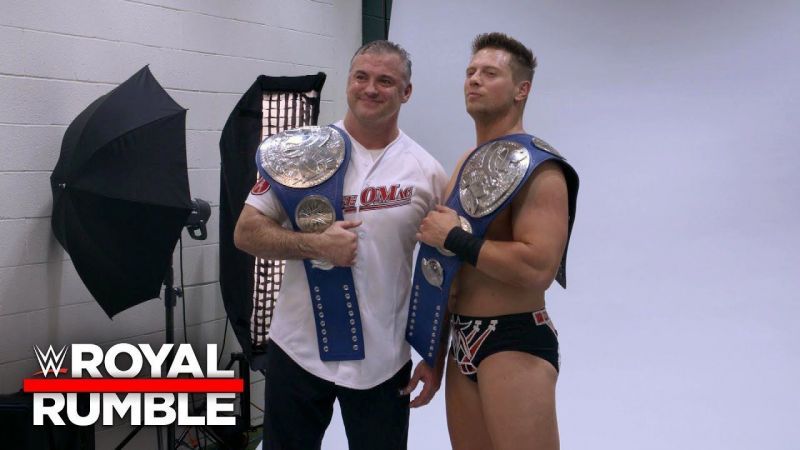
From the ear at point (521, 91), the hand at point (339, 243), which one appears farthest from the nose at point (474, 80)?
the hand at point (339, 243)

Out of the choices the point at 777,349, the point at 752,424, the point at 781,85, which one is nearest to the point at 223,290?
the point at 752,424

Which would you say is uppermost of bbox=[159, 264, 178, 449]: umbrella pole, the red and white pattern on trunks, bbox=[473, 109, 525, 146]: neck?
bbox=[473, 109, 525, 146]: neck

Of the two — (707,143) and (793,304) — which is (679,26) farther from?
(793,304)

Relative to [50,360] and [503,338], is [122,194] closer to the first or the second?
[50,360]

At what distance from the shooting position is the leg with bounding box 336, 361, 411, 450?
1888 millimetres

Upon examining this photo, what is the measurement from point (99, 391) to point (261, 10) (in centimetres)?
193

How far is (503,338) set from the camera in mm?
1763

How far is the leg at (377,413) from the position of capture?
189 cm

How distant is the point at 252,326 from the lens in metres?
2.98

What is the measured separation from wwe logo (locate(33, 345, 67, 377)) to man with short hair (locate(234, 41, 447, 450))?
1.23m

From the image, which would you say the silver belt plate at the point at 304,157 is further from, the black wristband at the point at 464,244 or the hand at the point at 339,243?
the black wristband at the point at 464,244

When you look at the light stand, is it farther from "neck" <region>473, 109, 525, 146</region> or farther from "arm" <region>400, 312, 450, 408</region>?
"neck" <region>473, 109, 525, 146</region>

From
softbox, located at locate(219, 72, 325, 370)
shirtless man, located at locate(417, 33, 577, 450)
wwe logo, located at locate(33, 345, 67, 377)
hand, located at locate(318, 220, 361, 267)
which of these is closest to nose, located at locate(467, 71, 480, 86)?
shirtless man, located at locate(417, 33, 577, 450)

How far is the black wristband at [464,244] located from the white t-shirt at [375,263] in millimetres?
184
